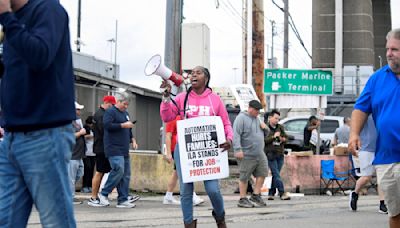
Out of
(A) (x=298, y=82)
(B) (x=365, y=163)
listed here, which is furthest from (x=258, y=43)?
(B) (x=365, y=163)

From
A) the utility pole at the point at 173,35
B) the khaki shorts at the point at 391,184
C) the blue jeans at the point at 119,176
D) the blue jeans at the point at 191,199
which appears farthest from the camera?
the utility pole at the point at 173,35

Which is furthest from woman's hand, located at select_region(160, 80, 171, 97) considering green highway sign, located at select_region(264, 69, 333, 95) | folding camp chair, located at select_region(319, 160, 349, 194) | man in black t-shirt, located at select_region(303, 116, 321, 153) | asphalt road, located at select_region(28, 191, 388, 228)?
green highway sign, located at select_region(264, 69, 333, 95)

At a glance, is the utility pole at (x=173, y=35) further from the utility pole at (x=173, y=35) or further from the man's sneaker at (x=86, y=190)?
the man's sneaker at (x=86, y=190)

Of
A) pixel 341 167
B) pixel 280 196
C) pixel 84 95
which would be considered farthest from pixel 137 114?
pixel 280 196

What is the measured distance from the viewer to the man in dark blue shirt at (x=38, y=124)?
355cm

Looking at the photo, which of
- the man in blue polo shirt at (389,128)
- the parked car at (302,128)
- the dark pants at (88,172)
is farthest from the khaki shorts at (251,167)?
the parked car at (302,128)

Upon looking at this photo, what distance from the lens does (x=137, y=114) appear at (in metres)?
28.1

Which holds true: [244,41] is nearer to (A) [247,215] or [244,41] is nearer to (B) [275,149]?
(B) [275,149]

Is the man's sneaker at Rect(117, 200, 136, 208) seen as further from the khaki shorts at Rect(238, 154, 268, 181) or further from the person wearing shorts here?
the person wearing shorts

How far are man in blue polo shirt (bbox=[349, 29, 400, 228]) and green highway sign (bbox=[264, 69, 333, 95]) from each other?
13851 millimetres

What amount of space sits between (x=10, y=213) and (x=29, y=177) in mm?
262

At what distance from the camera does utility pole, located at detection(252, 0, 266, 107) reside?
108 ft

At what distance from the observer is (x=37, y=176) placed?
142 inches

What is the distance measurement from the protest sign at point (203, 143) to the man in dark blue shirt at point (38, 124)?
3.56 meters
